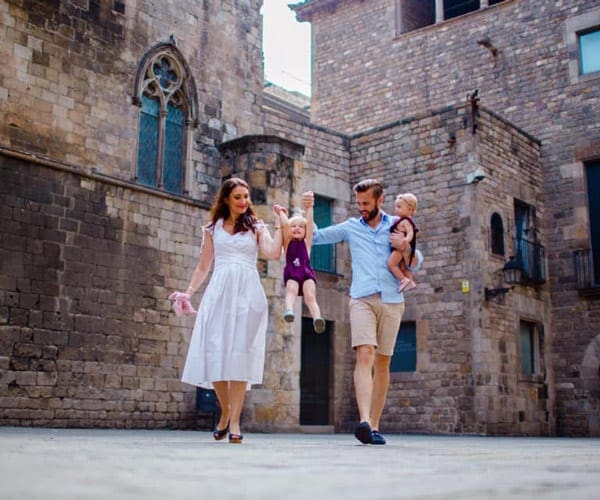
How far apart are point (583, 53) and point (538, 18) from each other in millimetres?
1477

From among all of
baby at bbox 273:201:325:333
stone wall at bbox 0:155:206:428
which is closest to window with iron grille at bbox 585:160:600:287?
stone wall at bbox 0:155:206:428

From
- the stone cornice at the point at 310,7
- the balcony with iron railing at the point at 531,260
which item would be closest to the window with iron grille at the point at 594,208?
the balcony with iron railing at the point at 531,260

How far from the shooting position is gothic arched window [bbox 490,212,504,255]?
16734 mm

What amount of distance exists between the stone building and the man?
224 inches

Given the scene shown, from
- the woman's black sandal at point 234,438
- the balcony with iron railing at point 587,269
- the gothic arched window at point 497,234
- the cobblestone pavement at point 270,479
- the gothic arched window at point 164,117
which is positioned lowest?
the woman's black sandal at point 234,438

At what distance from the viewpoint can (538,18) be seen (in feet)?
62.2

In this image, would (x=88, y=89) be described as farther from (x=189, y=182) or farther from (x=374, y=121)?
(x=374, y=121)

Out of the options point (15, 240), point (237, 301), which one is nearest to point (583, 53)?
point (15, 240)

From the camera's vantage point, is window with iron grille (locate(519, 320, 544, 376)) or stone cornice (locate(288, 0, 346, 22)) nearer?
window with iron grille (locate(519, 320, 544, 376))

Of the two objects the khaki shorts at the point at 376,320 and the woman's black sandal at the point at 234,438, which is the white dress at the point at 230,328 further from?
the khaki shorts at the point at 376,320

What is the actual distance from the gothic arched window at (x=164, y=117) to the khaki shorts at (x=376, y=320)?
26.4ft

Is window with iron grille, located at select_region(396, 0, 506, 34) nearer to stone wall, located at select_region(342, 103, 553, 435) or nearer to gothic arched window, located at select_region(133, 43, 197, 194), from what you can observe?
stone wall, located at select_region(342, 103, 553, 435)

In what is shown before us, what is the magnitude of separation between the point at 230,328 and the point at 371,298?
3.99 feet

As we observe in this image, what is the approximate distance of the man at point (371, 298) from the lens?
650 centimetres
